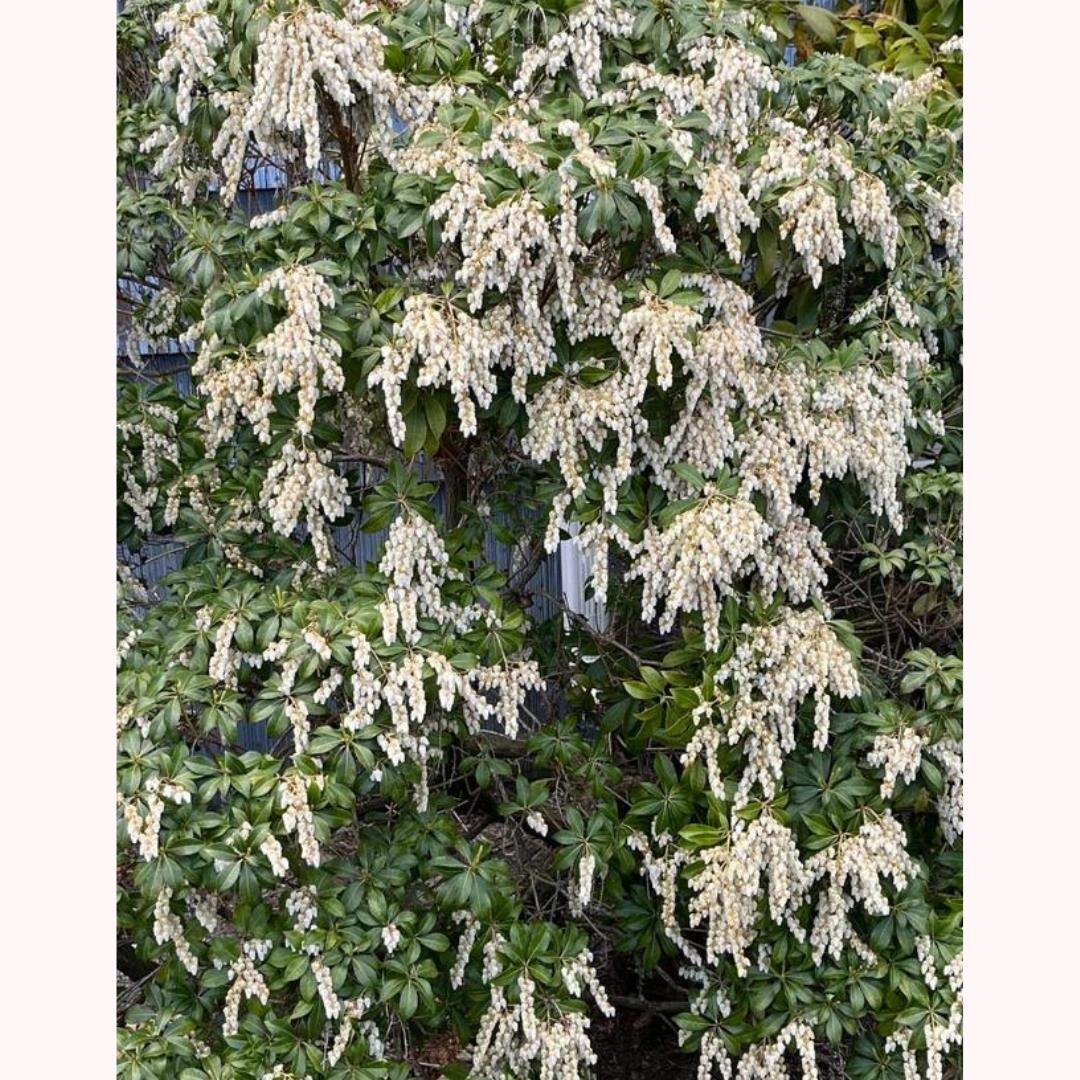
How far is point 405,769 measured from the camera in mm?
2688

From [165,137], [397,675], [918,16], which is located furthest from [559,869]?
[918,16]

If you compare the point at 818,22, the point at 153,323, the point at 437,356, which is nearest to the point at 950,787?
the point at 437,356

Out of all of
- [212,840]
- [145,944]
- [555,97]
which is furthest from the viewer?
[555,97]

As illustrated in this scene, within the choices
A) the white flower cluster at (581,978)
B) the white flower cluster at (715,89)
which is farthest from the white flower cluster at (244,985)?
the white flower cluster at (715,89)

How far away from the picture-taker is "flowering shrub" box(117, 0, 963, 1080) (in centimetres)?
259

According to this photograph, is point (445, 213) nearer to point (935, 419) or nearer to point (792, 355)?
point (792, 355)

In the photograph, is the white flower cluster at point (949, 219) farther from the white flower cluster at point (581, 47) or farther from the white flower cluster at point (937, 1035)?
the white flower cluster at point (937, 1035)

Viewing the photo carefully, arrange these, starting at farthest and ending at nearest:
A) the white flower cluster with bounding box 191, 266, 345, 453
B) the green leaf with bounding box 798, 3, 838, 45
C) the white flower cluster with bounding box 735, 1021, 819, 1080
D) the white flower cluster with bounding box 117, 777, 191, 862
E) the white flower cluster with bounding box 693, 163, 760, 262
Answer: the green leaf with bounding box 798, 3, 838, 45 → the white flower cluster with bounding box 735, 1021, 819, 1080 → the white flower cluster with bounding box 693, 163, 760, 262 → the white flower cluster with bounding box 191, 266, 345, 453 → the white flower cluster with bounding box 117, 777, 191, 862

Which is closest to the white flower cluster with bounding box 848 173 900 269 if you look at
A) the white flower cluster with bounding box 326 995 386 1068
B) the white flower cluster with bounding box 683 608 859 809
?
the white flower cluster with bounding box 683 608 859 809

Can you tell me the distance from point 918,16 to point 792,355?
211 cm

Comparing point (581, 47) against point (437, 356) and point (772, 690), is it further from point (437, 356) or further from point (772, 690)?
point (772, 690)

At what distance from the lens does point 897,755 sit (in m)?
2.79

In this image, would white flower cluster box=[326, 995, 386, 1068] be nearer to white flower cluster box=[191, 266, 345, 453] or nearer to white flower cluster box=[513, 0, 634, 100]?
white flower cluster box=[191, 266, 345, 453]

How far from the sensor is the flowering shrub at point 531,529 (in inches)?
102
